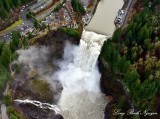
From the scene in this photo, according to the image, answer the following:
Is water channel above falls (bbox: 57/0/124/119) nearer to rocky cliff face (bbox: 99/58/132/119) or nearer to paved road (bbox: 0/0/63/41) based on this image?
rocky cliff face (bbox: 99/58/132/119)

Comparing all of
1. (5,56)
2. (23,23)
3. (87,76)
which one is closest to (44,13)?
(23,23)

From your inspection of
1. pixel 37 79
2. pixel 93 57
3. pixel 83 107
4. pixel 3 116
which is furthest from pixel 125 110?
pixel 3 116

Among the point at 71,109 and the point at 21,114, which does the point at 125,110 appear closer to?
the point at 71,109

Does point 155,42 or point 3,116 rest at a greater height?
point 155,42

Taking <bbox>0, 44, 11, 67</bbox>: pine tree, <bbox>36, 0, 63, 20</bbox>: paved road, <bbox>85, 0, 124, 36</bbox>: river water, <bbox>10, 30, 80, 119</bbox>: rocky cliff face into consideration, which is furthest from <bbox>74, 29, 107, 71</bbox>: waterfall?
<bbox>0, 44, 11, 67</bbox>: pine tree

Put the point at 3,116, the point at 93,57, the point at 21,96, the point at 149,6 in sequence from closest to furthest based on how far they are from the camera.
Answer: the point at 3,116 < the point at 21,96 < the point at 93,57 < the point at 149,6

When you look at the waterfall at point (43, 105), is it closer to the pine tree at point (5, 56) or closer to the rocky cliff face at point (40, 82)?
the rocky cliff face at point (40, 82)

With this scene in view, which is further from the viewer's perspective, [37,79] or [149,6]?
Answer: [149,6]
